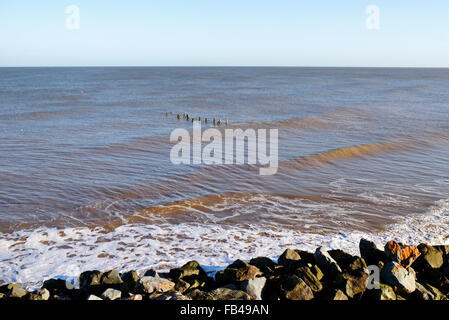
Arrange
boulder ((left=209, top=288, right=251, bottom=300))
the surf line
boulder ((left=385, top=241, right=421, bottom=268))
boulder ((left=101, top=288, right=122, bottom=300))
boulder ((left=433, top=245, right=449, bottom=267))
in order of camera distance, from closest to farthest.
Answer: boulder ((left=101, top=288, right=122, bottom=300))
boulder ((left=209, top=288, right=251, bottom=300))
boulder ((left=385, top=241, right=421, bottom=268))
boulder ((left=433, top=245, right=449, bottom=267))
the surf line

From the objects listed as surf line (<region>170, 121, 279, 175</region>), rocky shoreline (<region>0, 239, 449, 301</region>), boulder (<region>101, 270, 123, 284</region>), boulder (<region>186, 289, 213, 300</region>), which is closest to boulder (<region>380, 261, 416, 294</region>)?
rocky shoreline (<region>0, 239, 449, 301</region>)

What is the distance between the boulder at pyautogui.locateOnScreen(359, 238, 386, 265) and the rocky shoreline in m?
0.14

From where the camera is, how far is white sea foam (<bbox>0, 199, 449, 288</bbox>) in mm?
8562

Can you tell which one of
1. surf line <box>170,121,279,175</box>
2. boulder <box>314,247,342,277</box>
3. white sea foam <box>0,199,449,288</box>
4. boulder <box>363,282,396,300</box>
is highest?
surf line <box>170,121,279,175</box>

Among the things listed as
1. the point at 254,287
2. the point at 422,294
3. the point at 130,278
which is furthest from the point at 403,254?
the point at 130,278

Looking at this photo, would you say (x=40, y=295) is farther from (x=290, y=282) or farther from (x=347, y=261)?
(x=347, y=261)

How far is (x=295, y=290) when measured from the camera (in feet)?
21.8

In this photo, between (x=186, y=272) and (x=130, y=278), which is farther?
(x=186, y=272)

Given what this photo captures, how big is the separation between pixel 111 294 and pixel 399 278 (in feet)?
16.9

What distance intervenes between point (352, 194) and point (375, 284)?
685cm

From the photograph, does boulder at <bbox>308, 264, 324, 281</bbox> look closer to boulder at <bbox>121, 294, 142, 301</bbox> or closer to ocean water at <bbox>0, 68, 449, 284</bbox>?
ocean water at <bbox>0, 68, 449, 284</bbox>

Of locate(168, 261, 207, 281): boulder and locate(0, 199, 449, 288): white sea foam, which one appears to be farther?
locate(0, 199, 449, 288): white sea foam

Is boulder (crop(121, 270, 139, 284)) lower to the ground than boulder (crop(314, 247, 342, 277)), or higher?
lower

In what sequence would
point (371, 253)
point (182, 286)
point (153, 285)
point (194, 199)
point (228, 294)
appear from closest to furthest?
1. point (228, 294)
2. point (153, 285)
3. point (182, 286)
4. point (371, 253)
5. point (194, 199)
